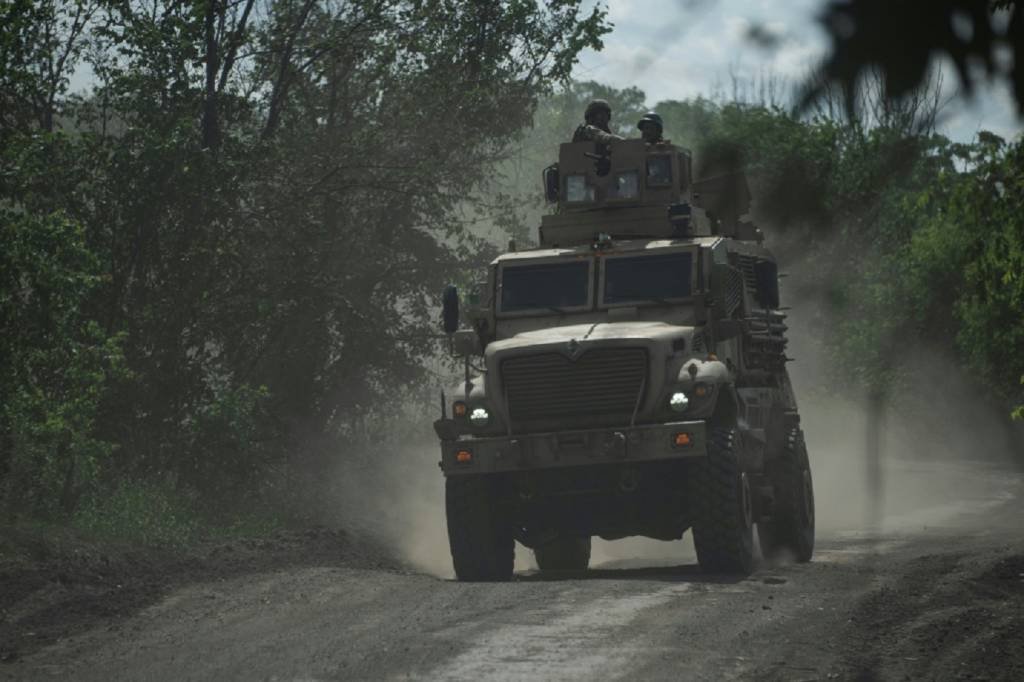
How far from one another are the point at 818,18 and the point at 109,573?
11.3 m

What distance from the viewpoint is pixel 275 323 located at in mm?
20172

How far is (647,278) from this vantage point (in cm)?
1410

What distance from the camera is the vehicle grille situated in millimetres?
12867

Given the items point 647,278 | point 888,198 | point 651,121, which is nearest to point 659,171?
point 651,121

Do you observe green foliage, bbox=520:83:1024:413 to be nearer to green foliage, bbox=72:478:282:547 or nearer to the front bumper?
the front bumper

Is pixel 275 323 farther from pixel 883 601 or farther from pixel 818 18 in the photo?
pixel 818 18

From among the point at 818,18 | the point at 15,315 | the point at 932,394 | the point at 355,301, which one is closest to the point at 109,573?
the point at 15,315

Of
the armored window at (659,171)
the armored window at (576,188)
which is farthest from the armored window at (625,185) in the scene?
the armored window at (576,188)

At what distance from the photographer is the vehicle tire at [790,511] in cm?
1530

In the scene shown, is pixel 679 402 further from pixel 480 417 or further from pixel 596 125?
pixel 596 125

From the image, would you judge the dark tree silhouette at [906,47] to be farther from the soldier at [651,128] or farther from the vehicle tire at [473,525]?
the soldier at [651,128]

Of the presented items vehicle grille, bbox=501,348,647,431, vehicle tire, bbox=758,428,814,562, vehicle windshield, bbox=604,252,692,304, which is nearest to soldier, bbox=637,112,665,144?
vehicle windshield, bbox=604,252,692,304

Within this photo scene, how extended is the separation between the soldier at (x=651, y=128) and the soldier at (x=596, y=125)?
1.25 ft

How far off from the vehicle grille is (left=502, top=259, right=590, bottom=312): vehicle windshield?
1234mm
